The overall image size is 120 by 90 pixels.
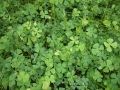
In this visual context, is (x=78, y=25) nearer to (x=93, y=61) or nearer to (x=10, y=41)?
(x=93, y=61)

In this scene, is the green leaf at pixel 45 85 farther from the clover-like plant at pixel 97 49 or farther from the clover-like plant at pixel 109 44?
the clover-like plant at pixel 109 44

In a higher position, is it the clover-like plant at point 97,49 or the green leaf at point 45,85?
the clover-like plant at point 97,49

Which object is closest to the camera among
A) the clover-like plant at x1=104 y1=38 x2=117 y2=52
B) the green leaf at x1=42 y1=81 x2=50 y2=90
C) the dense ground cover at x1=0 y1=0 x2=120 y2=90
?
the green leaf at x1=42 y1=81 x2=50 y2=90

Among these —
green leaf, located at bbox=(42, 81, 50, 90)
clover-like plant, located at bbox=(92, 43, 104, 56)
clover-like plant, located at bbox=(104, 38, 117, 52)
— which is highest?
clover-like plant, located at bbox=(104, 38, 117, 52)

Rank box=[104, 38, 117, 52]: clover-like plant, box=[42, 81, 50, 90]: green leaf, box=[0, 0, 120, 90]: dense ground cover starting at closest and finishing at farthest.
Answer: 1. box=[42, 81, 50, 90]: green leaf
2. box=[0, 0, 120, 90]: dense ground cover
3. box=[104, 38, 117, 52]: clover-like plant

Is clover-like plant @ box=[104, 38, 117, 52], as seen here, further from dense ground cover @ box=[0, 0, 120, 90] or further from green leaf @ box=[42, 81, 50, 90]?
green leaf @ box=[42, 81, 50, 90]

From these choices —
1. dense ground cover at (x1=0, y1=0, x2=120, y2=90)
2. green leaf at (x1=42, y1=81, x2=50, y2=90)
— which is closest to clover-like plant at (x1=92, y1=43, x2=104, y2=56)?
dense ground cover at (x1=0, y1=0, x2=120, y2=90)

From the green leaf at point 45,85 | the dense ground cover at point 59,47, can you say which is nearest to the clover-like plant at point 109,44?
the dense ground cover at point 59,47

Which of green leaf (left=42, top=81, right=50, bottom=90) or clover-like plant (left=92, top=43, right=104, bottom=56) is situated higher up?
clover-like plant (left=92, top=43, right=104, bottom=56)
